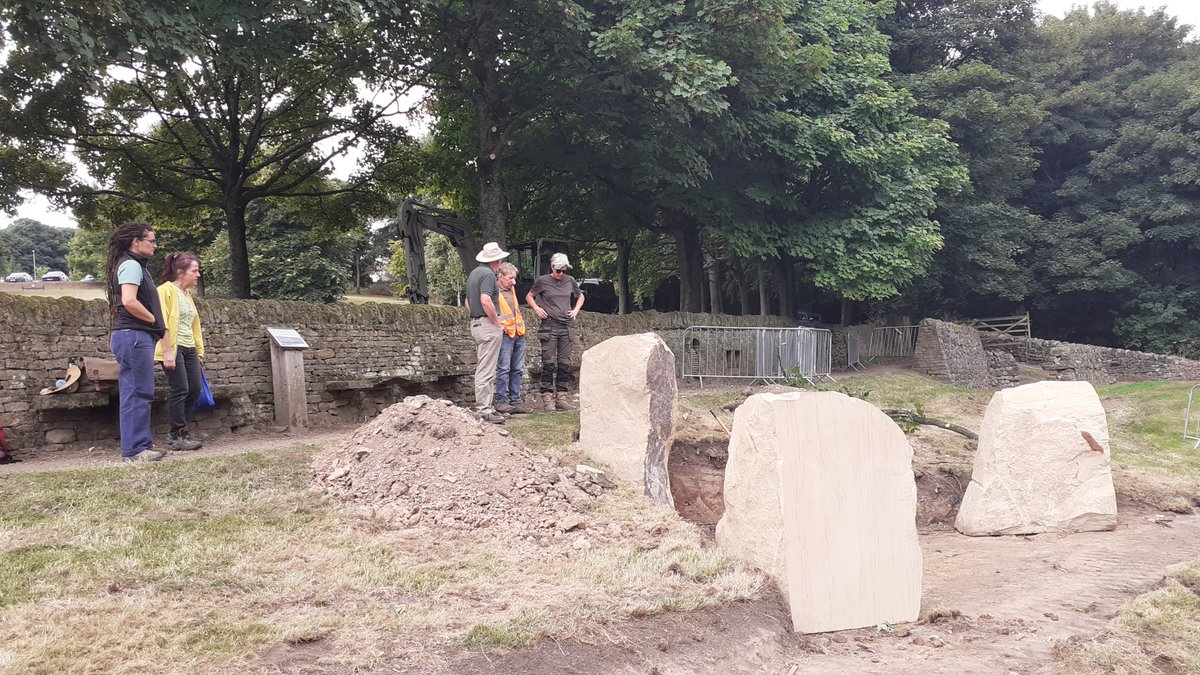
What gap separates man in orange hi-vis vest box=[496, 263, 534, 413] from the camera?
31.0ft

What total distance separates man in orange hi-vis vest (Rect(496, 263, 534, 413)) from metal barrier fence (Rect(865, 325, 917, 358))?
19417 mm

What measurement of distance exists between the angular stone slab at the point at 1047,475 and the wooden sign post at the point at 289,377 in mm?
7538

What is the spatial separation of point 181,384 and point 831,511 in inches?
235

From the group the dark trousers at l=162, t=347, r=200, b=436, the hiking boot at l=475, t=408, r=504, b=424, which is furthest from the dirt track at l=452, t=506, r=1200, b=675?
the dark trousers at l=162, t=347, r=200, b=436

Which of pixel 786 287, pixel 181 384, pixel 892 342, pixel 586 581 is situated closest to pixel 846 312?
pixel 892 342

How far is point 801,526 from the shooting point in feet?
15.3

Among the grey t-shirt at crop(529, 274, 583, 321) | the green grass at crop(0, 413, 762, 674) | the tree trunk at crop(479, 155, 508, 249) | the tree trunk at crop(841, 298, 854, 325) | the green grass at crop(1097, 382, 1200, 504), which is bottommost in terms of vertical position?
the green grass at crop(1097, 382, 1200, 504)

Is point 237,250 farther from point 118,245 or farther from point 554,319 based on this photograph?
point 118,245

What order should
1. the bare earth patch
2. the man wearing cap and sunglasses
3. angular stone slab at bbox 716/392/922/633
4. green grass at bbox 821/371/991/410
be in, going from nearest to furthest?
the bare earth patch → angular stone slab at bbox 716/392/922/633 → the man wearing cap and sunglasses → green grass at bbox 821/371/991/410

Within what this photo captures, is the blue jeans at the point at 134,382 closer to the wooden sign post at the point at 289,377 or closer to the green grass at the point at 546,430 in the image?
the wooden sign post at the point at 289,377

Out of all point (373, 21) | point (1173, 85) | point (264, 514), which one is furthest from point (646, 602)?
point (1173, 85)

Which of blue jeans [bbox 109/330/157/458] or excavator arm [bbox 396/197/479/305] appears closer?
blue jeans [bbox 109/330/157/458]

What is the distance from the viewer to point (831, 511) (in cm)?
474

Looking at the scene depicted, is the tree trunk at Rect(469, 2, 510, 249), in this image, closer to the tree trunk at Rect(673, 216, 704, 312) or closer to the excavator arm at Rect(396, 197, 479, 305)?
the excavator arm at Rect(396, 197, 479, 305)
